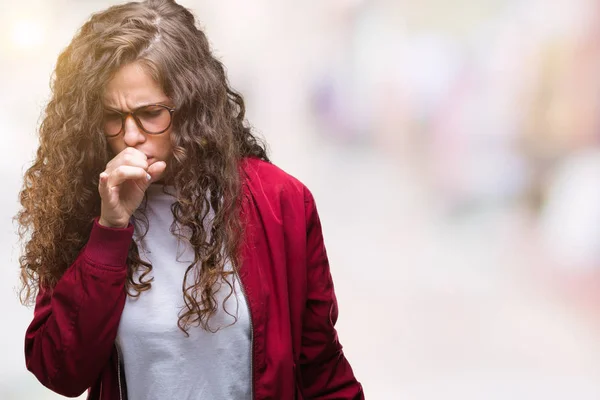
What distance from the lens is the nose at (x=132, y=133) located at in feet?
4.04

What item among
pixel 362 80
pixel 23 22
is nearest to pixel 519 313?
pixel 362 80

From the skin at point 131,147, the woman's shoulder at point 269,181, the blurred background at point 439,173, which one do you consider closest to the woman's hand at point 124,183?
the skin at point 131,147

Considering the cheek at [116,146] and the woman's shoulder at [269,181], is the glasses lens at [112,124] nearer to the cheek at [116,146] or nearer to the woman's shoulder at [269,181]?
the cheek at [116,146]

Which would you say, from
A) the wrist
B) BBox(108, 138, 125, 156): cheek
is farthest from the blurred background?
the wrist

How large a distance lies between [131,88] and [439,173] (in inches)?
44.4

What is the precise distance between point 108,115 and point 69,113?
8 cm

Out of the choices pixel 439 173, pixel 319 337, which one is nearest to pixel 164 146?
pixel 319 337

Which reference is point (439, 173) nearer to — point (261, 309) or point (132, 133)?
point (261, 309)

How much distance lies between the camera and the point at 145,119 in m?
1.25

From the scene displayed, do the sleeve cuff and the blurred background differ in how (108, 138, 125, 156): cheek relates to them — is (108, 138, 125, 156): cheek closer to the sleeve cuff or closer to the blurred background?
the sleeve cuff

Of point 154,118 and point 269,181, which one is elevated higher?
point 154,118

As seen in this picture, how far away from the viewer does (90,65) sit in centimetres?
126

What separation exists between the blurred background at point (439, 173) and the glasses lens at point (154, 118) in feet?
2.73

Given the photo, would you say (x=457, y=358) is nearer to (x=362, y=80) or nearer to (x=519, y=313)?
(x=519, y=313)
